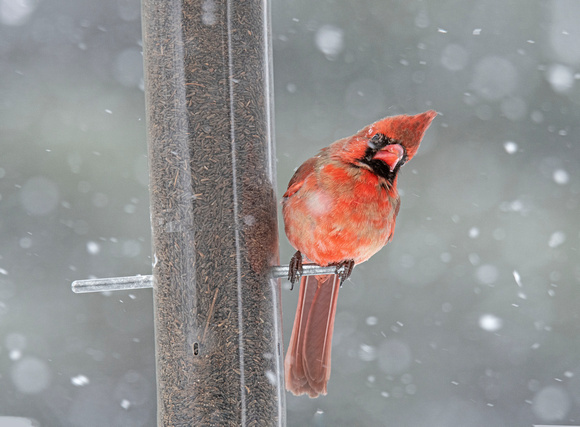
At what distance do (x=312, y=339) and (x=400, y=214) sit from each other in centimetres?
271

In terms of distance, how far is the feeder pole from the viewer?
1938mm

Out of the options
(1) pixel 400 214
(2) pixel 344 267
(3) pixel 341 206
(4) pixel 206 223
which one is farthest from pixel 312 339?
(1) pixel 400 214

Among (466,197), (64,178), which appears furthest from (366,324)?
(64,178)

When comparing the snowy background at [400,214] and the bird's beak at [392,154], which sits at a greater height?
the bird's beak at [392,154]

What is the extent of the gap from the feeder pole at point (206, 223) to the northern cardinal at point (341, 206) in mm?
196

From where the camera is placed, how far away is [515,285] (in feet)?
16.9

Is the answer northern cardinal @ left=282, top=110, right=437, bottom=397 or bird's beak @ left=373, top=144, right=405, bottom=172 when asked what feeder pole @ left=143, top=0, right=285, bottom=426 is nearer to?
northern cardinal @ left=282, top=110, right=437, bottom=397

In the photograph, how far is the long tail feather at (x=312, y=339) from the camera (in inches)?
89.7

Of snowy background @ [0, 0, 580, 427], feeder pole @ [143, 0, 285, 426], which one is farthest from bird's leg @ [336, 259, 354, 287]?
snowy background @ [0, 0, 580, 427]

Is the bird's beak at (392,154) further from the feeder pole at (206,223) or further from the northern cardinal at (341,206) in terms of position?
the feeder pole at (206,223)

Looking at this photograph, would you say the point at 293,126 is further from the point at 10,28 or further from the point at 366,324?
the point at 10,28

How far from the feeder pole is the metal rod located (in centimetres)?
4

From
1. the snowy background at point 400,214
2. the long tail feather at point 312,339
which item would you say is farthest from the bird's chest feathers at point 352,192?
the snowy background at point 400,214

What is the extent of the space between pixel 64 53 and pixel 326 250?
323cm
